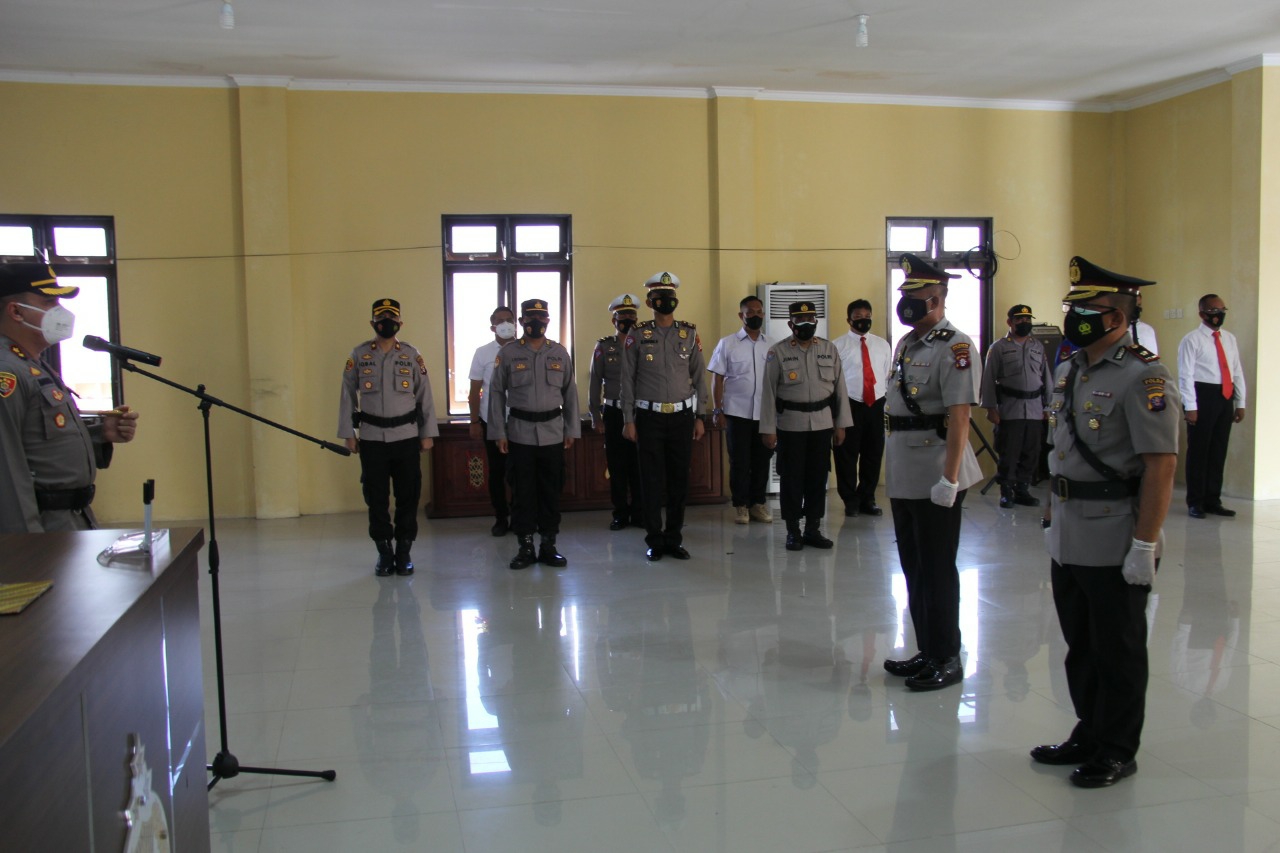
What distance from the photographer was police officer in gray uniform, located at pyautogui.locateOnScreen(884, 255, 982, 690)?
3488 millimetres

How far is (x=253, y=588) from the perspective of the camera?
17.4 ft

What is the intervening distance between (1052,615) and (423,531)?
4.05m

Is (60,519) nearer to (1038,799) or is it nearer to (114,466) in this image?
(1038,799)

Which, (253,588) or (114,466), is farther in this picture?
(114,466)

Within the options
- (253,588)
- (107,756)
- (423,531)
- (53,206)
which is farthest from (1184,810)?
(53,206)

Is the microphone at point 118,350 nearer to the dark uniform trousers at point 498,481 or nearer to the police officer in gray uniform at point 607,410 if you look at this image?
the dark uniform trousers at point 498,481

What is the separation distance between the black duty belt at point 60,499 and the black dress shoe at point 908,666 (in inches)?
109

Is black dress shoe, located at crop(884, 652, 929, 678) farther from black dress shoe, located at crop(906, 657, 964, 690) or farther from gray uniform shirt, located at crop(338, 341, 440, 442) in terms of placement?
gray uniform shirt, located at crop(338, 341, 440, 442)

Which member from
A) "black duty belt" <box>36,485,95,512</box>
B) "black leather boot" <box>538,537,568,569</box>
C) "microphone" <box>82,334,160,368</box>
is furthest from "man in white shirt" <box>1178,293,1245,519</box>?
"black duty belt" <box>36,485,95,512</box>

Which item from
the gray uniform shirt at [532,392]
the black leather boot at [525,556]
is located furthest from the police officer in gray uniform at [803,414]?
the black leather boot at [525,556]

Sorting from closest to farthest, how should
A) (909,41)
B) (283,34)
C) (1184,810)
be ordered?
1. (1184,810)
2. (283,34)
3. (909,41)

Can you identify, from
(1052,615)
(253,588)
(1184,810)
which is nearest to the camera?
(1184,810)

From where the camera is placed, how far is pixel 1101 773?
2771 millimetres

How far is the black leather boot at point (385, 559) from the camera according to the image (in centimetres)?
557
